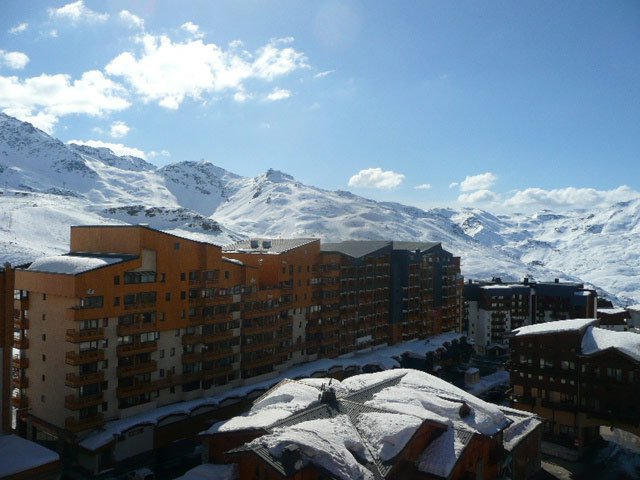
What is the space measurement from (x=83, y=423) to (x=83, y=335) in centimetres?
918

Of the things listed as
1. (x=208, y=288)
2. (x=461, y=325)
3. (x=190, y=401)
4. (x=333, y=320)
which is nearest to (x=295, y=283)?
(x=333, y=320)

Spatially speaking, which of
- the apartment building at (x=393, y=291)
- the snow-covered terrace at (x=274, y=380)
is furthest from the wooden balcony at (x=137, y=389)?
the apartment building at (x=393, y=291)

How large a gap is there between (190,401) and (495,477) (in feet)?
120

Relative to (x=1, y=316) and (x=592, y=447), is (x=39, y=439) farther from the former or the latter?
(x=592, y=447)

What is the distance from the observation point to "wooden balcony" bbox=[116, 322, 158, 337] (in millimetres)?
55219

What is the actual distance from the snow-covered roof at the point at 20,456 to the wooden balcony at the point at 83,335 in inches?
410

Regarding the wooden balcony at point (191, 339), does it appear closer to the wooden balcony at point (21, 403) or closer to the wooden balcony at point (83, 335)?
the wooden balcony at point (83, 335)

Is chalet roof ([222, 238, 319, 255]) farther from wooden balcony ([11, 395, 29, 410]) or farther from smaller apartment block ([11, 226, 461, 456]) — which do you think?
wooden balcony ([11, 395, 29, 410])

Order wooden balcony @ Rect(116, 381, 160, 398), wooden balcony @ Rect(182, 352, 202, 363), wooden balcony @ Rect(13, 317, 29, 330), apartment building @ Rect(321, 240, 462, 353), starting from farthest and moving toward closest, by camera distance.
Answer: apartment building @ Rect(321, 240, 462, 353) < wooden balcony @ Rect(182, 352, 202, 363) < wooden balcony @ Rect(13, 317, 29, 330) < wooden balcony @ Rect(116, 381, 160, 398)


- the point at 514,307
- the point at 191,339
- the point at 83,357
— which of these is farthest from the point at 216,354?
the point at 514,307

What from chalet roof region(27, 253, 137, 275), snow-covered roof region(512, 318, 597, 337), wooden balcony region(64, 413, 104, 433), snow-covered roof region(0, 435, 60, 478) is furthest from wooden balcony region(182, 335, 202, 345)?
snow-covered roof region(512, 318, 597, 337)

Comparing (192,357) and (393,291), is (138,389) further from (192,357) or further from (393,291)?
(393,291)

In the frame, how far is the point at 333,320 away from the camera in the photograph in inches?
3526

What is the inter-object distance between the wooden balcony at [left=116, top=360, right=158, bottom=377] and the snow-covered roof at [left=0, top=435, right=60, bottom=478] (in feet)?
40.2
